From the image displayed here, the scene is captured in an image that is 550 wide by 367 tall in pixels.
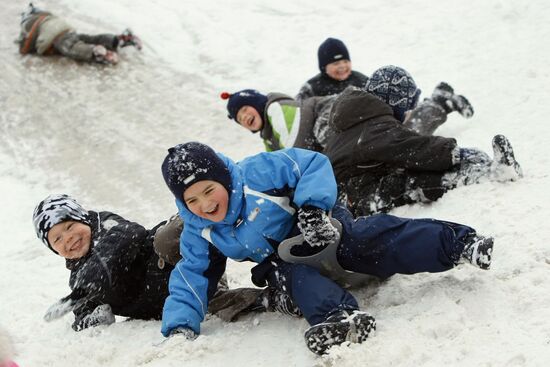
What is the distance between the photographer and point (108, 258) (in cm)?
367

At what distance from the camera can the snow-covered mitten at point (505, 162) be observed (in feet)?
12.3

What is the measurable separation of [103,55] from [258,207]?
6.64 meters

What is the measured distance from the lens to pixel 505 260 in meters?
2.89

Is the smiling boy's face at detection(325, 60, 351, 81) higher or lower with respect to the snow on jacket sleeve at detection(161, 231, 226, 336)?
higher

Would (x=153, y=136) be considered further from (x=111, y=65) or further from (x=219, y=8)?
(x=219, y=8)

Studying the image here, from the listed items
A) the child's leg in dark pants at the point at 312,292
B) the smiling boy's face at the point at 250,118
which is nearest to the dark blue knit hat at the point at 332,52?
the smiling boy's face at the point at 250,118

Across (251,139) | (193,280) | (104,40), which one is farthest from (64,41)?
(193,280)

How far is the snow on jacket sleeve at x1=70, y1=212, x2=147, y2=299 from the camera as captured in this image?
3660mm

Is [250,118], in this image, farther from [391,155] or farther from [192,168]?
[192,168]

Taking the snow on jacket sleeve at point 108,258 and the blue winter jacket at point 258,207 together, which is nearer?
the blue winter jacket at point 258,207

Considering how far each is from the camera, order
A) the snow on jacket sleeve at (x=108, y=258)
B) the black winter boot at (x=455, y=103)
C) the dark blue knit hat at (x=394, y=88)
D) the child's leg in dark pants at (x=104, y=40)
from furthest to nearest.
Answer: the child's leg in dark pants at (x=104, y=40)
the black winter boot at (x=455, y=103)
the dark blue knit hat at (x=394, y=88)
the snow on jacket sleeve at (x=108, y=258)

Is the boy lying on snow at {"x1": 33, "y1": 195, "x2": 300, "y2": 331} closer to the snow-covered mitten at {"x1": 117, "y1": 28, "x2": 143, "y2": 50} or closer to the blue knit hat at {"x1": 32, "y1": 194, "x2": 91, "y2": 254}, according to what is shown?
the blue knit hat at {"x1": 32, "y1": 194, "x2": 91, "y2": 254}

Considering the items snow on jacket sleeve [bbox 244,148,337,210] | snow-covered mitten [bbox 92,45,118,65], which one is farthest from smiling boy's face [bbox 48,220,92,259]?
snow-covered mitten [bbox 92,45,118,65]

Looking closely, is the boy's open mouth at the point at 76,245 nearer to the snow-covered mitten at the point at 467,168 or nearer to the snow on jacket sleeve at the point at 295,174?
the snow on jacket sleeve at the point at 295,174
